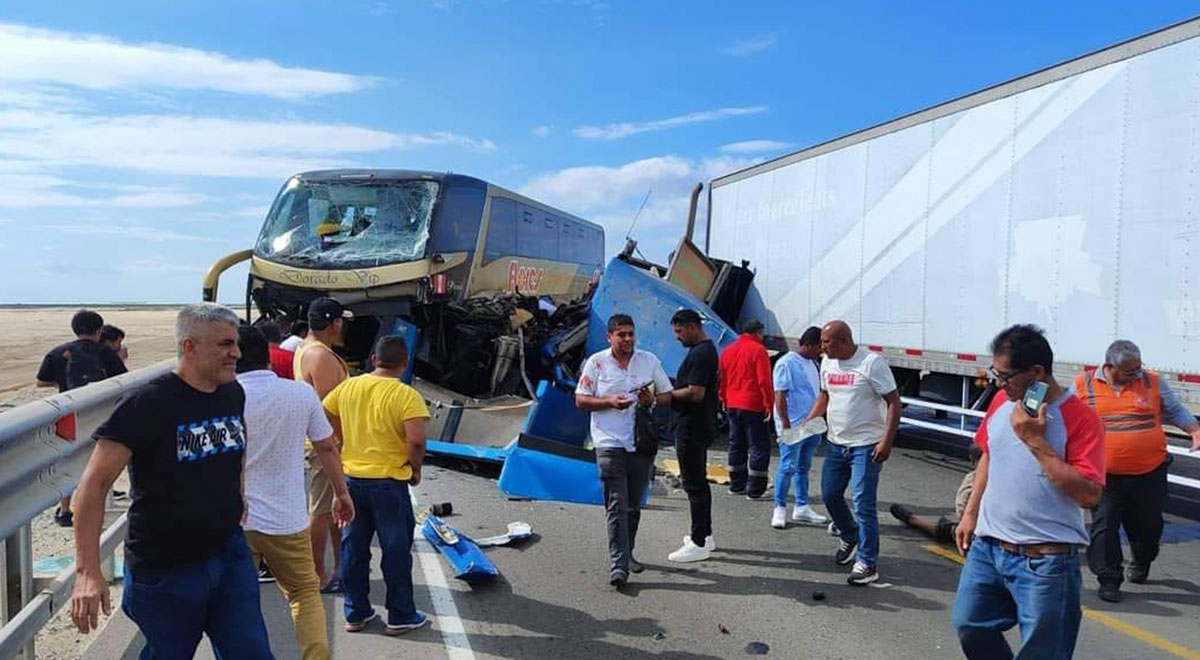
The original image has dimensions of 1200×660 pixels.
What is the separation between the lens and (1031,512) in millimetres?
3068

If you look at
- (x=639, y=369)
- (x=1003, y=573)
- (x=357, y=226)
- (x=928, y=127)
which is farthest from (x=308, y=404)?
(x=357, y=226)

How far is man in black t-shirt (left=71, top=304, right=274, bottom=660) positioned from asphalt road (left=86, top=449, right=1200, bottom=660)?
1.46m

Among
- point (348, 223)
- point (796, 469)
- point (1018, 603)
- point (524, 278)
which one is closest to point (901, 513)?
point (796, 469)

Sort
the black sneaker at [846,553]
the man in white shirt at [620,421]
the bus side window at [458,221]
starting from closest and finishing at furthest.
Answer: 1. the man in white shirt at [620,421]
2. the black sneaker at [846,553]
3. the bus side window at [458,221]

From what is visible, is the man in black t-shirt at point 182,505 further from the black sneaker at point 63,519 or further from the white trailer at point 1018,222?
the white trailer at point 1018,222

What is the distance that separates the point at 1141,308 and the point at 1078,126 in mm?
1826

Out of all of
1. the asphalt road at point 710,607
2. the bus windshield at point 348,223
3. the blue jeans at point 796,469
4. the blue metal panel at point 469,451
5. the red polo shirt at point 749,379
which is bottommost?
the asphalt road at point 710,607

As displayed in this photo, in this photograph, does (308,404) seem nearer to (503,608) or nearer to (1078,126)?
(503,608)

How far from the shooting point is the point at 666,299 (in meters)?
10.7

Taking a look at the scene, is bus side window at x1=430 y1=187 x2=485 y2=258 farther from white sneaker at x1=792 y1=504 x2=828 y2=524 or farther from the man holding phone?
the man holding phone

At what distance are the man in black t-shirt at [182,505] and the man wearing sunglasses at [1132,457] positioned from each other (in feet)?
16.7

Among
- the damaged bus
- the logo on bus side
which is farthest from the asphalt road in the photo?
the logo on bus side

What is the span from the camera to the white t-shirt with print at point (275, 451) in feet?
11.6

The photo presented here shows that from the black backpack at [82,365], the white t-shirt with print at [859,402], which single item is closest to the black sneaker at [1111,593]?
the white t-shirt with print at [859,402]
